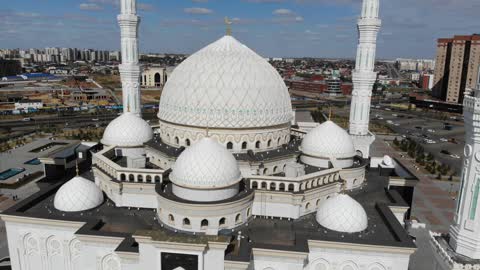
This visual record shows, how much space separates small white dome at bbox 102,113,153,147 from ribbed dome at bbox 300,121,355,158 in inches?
470

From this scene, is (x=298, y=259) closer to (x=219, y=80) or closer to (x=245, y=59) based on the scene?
(x=219, y=80)

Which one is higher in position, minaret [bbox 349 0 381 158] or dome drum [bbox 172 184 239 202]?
minaret [bbox 349 0 381 158]

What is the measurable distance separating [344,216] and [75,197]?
14.4m

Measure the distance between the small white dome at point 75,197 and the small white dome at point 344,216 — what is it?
1296cm

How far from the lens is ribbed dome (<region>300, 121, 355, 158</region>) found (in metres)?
23.2

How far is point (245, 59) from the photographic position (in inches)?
929

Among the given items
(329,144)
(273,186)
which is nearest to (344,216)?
(273,186)

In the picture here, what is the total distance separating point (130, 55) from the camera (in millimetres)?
29469

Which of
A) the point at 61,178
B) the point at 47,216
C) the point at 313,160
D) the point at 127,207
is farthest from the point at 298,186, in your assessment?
the point at 61,178

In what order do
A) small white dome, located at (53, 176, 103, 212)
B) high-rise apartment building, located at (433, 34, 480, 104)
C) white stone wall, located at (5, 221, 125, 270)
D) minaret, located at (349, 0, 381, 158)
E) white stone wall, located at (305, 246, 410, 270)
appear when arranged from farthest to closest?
high-rise apartment building, located at (433, 34, 480, 104)
minaret, located at (349, 0, 381, 158)
small white dome, located at (53, 176, 103, 212)
white stone wall, located at (5, 221, 125, 270)
white stone wall, located at (305, 246, 410, 270)

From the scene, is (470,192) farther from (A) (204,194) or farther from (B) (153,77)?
(B) (153,77)

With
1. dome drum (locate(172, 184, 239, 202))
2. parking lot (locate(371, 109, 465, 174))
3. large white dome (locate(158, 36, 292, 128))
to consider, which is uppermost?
large white dome (locate(158, 36, 292, 128))

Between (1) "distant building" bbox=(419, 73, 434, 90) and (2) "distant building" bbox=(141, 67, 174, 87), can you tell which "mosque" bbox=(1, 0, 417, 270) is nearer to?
(2) "distant building" bbox=(141, 67, 174, 87)

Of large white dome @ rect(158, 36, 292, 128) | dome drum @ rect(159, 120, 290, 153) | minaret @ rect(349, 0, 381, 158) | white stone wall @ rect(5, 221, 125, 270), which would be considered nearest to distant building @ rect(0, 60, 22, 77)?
large white dome @ rect(158, 36, 292, 128)
